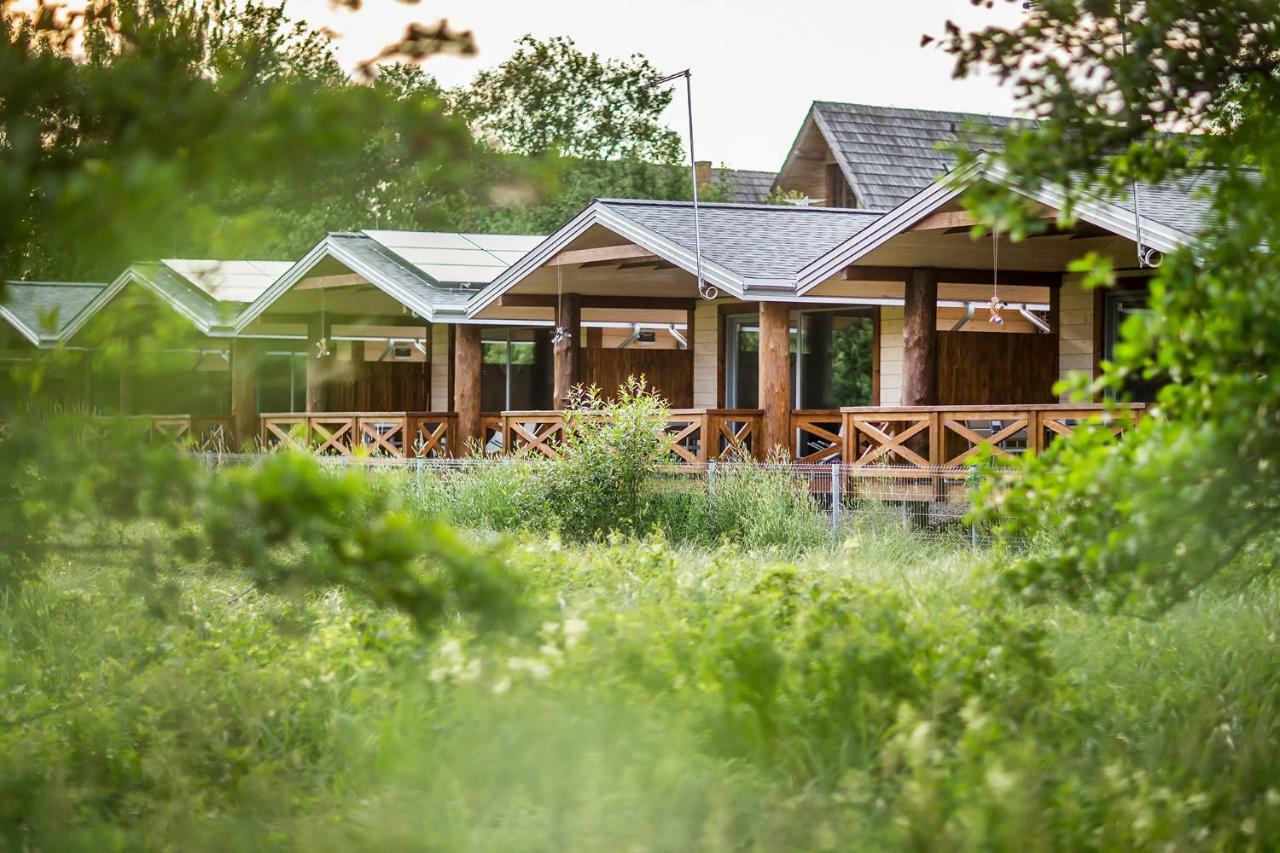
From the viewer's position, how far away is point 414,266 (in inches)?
962

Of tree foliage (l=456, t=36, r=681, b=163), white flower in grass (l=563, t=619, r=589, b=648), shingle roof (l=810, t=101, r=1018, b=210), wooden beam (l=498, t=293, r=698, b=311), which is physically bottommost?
white flower in grass (l=563, t=619, r=589, b=648)

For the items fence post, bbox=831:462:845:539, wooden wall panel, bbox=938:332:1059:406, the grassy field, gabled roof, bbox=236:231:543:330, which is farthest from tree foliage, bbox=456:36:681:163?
the grassy field

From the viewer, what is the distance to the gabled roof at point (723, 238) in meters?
18.5

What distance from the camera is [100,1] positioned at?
4219mm

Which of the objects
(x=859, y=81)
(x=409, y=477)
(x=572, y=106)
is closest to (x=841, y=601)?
(x=409, y=477)

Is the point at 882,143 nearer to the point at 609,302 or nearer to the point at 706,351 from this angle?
the point at 706,351

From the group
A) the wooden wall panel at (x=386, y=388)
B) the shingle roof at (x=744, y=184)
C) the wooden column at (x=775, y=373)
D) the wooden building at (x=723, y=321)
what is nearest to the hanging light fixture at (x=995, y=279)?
the wooden building at (x=723, y=321)

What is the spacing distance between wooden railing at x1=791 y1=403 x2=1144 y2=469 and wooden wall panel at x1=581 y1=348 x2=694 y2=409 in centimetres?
623

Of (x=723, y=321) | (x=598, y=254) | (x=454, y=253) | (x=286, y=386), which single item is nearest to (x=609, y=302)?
(x=723, y=321)

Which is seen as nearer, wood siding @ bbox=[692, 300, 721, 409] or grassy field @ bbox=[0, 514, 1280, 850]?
grassy field @ bbox=[0, 514, 1280, 850]

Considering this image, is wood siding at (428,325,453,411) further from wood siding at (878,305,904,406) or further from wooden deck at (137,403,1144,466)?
wood siding at (878,305,904,406)

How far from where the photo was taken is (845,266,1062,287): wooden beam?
18.4m

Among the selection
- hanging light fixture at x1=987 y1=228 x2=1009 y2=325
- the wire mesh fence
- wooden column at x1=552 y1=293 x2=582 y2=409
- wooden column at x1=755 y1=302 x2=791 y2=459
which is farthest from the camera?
wooden column at x1=552 y1=293 x2=582 y2=409

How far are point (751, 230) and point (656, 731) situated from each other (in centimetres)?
1631
